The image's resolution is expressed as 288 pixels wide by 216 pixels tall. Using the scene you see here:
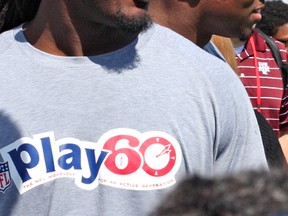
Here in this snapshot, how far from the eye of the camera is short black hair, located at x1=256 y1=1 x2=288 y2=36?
6.73 metres

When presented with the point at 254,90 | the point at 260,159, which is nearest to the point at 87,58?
the point at 260,159

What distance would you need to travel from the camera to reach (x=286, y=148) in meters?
4.64

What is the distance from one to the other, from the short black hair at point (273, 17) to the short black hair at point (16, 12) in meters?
4.20

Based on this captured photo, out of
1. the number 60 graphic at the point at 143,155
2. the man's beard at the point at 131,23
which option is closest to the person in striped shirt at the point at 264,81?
the man's beard at the point at 131,23

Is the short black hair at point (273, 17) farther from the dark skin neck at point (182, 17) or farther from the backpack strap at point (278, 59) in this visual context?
the dark skin neck at point (182, 17)

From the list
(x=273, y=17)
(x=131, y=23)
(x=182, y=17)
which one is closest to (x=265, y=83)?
(x=182, y=17)

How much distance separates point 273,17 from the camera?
265 inches

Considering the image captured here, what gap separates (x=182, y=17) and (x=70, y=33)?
66 centimetres

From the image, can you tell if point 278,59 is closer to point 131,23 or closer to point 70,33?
point 70,33

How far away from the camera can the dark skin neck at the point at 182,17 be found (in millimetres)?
3014

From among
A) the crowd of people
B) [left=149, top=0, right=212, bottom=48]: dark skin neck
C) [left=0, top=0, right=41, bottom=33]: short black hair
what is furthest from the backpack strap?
the crowd of people

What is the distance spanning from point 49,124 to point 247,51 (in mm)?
2681

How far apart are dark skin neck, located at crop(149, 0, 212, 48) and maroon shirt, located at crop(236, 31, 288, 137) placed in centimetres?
162

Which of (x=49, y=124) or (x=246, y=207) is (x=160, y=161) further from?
(x=246, y=207)
